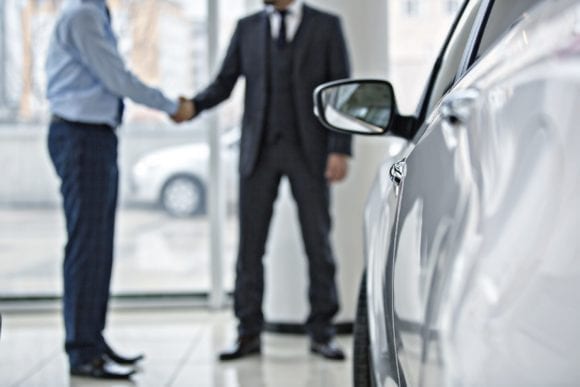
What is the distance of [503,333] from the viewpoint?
0.87m

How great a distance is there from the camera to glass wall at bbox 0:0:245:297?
5.52m

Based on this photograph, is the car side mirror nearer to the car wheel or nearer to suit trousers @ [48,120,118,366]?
suit trousers @ [48,120,118,366]

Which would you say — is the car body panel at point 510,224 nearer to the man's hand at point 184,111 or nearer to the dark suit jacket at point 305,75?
the dark suit jacket at point 305,75

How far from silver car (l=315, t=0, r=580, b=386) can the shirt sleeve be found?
109 inches

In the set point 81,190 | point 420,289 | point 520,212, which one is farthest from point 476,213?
point 81,190

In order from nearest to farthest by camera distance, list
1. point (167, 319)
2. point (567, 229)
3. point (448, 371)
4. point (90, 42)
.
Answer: point (567, 229) → point (448, 371) → point (90, 42) → point (167, 319)

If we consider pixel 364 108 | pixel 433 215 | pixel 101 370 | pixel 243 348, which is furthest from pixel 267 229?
pixel 433 215

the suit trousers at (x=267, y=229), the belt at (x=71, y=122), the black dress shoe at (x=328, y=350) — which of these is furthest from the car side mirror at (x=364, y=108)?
the black dress shoe at (x=328, y=350)

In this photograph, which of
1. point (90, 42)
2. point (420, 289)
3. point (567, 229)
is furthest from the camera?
point (90, 42)

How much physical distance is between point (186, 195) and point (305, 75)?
1568 mm

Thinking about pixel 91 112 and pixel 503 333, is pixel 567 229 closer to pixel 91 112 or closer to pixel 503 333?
pixel 503 333

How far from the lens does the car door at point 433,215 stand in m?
1.03

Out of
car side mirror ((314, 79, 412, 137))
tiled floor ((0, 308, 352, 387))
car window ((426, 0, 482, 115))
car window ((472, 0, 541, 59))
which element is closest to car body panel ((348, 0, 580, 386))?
car window ((472, 0, 541, 59))

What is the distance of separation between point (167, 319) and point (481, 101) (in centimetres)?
433
